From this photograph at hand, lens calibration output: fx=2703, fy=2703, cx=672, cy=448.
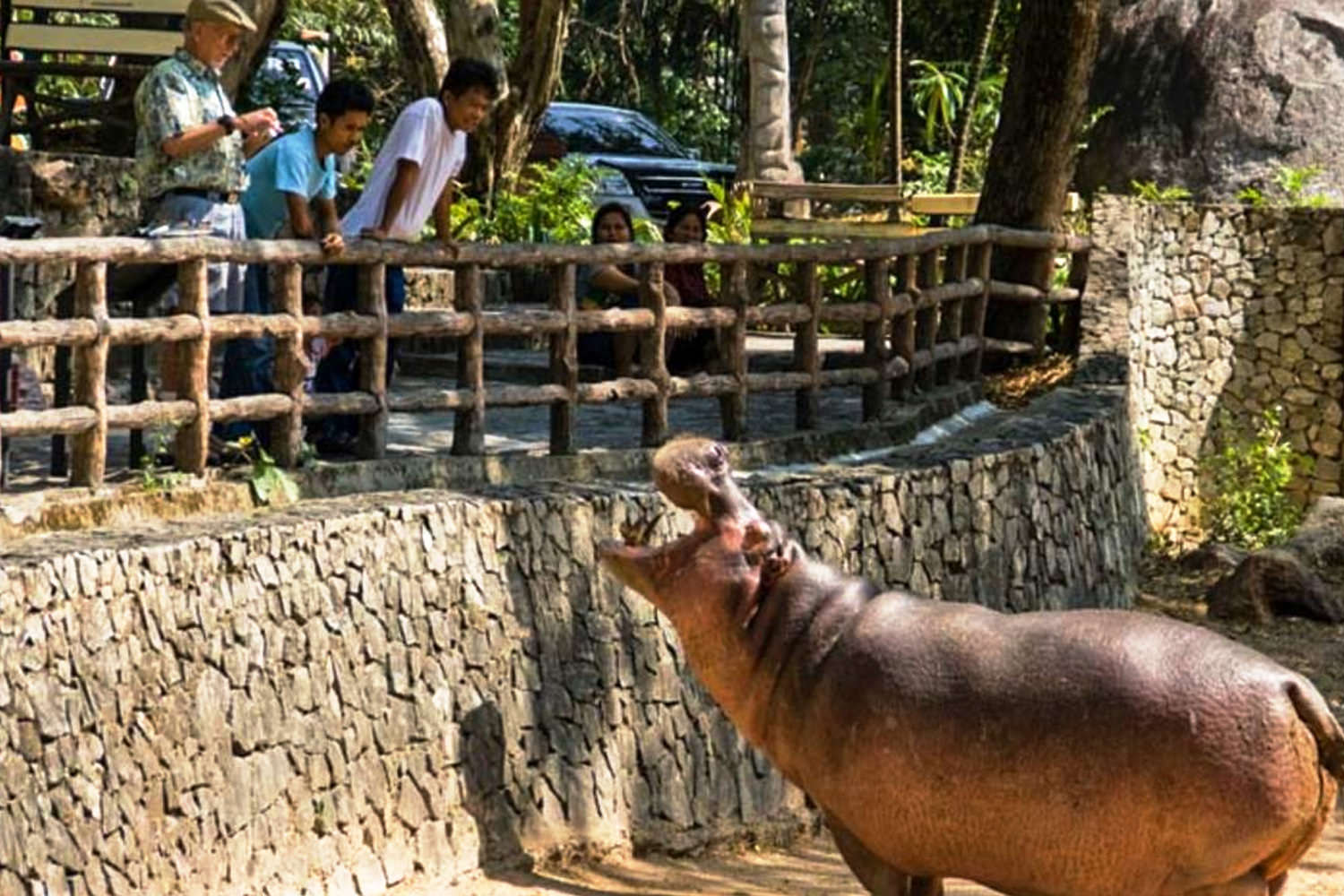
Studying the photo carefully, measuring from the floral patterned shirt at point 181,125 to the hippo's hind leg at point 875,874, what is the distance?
3.75 meters

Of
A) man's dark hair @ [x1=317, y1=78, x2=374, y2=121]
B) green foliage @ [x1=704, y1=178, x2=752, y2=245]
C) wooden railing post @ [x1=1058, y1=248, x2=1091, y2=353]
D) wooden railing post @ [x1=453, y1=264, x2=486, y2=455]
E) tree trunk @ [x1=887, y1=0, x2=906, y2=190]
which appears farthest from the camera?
tree trunk @ [x1=887, y1=0, x2=906, y2=190]

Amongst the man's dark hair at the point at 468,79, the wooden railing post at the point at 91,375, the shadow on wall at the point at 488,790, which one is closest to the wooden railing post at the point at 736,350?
the man's dark hair at the point at 468,79

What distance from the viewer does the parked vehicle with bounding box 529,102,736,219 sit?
23.9 metres

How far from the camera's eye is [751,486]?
948cm

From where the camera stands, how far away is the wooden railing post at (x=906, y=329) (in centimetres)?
1239

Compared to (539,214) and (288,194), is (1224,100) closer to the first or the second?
(539,214)

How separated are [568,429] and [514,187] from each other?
9211mm

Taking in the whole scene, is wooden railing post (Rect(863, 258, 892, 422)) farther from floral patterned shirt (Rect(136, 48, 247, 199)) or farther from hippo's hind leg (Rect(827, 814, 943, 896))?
hippo's hind leg (Rect(827, 814, 943, 896))

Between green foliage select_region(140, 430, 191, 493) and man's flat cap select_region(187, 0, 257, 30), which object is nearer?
green foliage select_region(140, 430, 191, 493)

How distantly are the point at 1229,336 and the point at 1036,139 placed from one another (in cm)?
329

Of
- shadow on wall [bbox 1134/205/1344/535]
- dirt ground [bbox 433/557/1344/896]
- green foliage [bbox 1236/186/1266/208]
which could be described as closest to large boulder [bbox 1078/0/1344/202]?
green foliage [bbox 1236/186/1266/208]

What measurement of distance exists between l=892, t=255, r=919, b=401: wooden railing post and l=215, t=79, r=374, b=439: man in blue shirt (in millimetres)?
3486

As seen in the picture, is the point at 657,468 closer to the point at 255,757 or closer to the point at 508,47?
the point at 255,757

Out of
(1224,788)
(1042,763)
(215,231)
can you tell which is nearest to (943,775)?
(1042,763)
